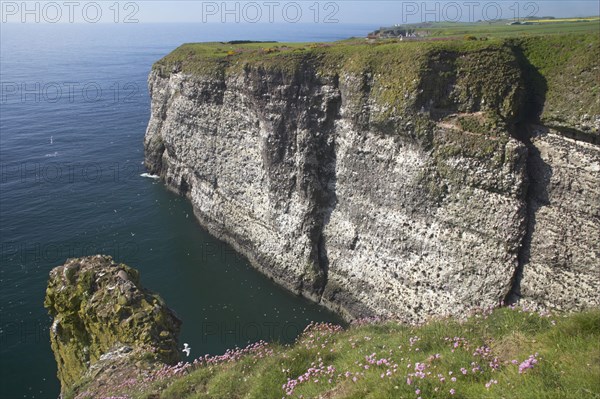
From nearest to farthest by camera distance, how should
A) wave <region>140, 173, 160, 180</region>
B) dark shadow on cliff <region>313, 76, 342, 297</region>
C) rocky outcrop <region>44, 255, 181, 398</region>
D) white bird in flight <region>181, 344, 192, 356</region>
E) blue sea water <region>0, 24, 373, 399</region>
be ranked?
rocky outcrop <region>44, 255, 181, 398</region>, white bird in flight <region>181, 344, 192, 356</region>, blue sea water <region>0, 24, 373, 399</region>, dark shadow on cliff <region>313, 76, 342, 297</region>, wave <region>140, 173, 160, 180</region>

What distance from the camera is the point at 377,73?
3100cm

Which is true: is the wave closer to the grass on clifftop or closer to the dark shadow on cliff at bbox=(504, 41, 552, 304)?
the grass on clifftop

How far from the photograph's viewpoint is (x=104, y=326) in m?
21.2

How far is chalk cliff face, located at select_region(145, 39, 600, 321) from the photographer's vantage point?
24.9 m

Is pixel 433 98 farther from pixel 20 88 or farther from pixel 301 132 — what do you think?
pixel 20 88

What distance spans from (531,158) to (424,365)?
67.0 ft

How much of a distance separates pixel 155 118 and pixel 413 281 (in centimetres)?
4459

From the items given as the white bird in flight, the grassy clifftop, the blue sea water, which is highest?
the grassy clifftop

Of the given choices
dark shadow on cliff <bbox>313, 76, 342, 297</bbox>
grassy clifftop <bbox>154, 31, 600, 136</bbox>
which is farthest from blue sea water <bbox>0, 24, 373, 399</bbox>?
grassy clifftop <bbox>154, 31, 600, 136</bbox>

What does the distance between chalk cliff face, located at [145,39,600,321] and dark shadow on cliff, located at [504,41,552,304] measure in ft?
0.28

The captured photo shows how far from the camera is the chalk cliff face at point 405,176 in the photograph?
979 inches

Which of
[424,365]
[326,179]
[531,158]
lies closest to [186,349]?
[326,179]

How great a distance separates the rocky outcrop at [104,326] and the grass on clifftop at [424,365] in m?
3.64

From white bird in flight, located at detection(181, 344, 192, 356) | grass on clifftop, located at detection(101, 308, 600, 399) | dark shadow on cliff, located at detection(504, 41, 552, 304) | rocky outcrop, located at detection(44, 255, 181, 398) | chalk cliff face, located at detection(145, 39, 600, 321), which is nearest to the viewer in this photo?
grass on clifftop, located at detection(101, 308, 600, 399)
